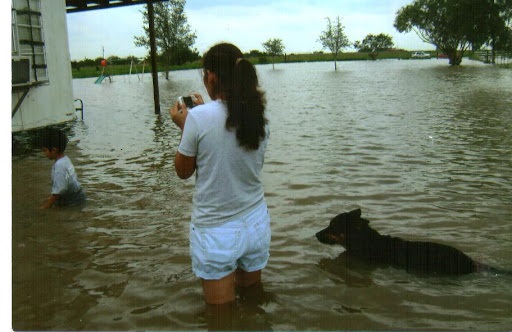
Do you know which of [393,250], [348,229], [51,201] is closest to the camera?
[393,250]

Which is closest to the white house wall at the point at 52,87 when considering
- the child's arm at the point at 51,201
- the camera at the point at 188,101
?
the child's arm at the point at 51,201

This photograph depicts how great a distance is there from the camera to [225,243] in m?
2.95

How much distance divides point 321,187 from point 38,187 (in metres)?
4.41

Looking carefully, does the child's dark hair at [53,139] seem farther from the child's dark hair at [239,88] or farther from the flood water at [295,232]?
the child's dark hair at [239,88]

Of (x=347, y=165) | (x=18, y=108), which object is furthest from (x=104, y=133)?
(x=347, y=165)

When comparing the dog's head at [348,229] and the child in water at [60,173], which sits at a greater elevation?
the child in water at [60,173]

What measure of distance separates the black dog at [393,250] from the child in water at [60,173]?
331 cm

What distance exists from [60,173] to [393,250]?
13.1 feet

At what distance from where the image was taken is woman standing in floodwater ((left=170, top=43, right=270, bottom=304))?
9.26ft

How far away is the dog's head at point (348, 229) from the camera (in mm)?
4652

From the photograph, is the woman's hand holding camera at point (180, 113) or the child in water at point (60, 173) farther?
the child in water at point (60, 173)

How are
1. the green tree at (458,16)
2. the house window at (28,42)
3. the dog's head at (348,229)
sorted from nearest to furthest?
the dog's head at (348,229)
the house window at (28,42)
the green tree at (458,16)

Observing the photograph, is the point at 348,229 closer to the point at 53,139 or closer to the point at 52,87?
the point at 53,139

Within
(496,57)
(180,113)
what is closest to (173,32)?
(496,57)
